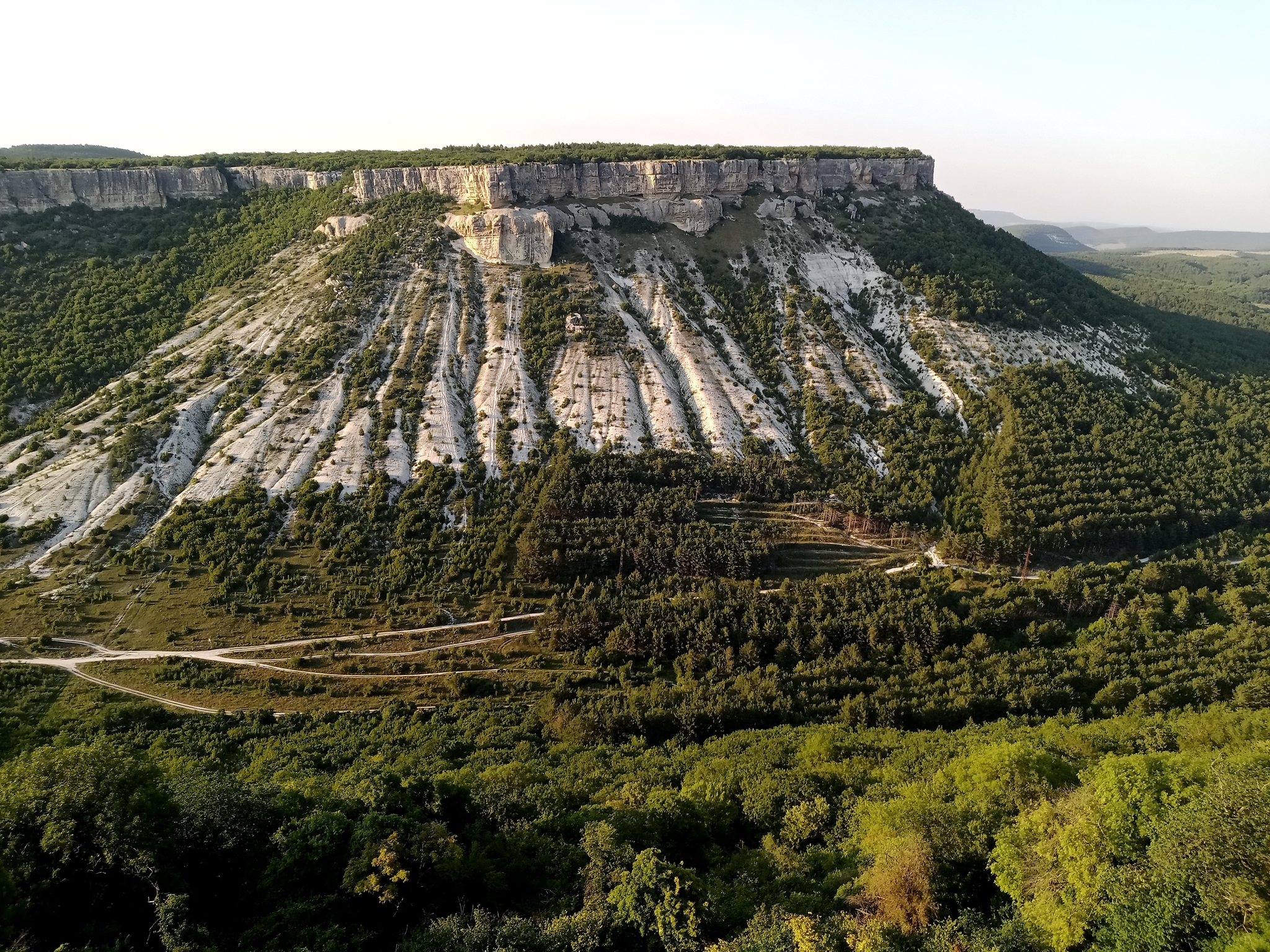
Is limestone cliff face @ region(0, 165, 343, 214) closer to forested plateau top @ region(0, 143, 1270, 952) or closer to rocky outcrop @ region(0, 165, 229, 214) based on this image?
rocky outcrop @ region(0, 165, 229, 214)

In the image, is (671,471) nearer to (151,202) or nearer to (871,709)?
(871,709)

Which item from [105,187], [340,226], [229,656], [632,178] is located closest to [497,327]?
[340,226]

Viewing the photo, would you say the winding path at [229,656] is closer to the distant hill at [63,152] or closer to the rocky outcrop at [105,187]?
the rocky outcrop at [105,187]

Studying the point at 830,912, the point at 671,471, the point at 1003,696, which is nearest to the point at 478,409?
the point at 671,471

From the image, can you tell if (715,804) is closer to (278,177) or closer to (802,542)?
(802,542)

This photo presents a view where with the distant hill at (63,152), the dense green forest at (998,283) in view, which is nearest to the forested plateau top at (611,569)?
the dense green forest at (998,283)
